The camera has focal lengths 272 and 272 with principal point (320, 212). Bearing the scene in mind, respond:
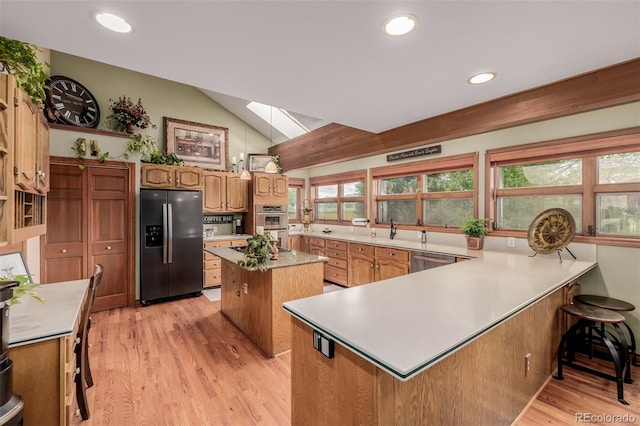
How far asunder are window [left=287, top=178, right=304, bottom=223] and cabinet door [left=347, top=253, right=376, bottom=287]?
2463mm

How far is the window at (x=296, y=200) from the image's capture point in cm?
664

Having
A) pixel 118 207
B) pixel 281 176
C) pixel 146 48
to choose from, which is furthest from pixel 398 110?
pixel 118 207

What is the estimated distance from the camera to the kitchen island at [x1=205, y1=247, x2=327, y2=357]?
267 centimetres

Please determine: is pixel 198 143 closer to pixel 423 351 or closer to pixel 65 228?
pixel 65 228

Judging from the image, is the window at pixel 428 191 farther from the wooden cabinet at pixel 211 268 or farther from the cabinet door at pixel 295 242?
the wooden cabinet at pixel 211 268

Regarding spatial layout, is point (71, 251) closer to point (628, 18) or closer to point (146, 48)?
point (146, 48)

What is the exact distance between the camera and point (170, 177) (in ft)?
14.1

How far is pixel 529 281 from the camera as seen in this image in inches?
76.7

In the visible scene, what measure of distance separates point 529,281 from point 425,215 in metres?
2.43

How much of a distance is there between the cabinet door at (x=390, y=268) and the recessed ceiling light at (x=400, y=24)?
9.38ft

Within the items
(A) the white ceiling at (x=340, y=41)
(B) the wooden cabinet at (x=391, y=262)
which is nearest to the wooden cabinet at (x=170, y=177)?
(A) the white ceiling at (x=340, y=41)

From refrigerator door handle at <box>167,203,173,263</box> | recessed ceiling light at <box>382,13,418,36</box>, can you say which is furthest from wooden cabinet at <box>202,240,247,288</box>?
recessed ceiling light at <box>382,13,418,36</box>

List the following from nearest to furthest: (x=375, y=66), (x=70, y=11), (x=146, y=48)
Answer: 1. (x=70, y=11)
2. (x=146, y=48)
3. (x=375, y=66)

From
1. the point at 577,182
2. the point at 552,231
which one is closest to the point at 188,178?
the point at 552,231
